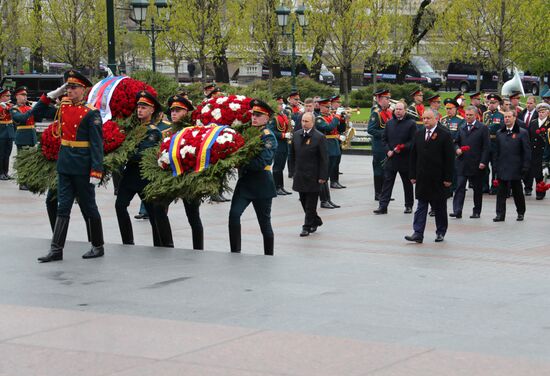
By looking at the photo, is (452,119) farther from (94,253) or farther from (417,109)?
(94,253)

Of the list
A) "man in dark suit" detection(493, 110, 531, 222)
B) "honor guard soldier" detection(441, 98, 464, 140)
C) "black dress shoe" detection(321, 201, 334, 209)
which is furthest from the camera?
"honor guard soldier" detection(441, 98, 464, 140)

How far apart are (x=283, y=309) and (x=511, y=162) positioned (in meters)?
8.86

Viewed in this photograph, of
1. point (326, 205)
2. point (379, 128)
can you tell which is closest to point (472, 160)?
point (379, 128)

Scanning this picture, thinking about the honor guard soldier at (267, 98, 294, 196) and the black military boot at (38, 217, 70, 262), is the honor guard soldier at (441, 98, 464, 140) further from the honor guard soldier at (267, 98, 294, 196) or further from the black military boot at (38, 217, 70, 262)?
the black military boot at (38, 217, 70, 262)

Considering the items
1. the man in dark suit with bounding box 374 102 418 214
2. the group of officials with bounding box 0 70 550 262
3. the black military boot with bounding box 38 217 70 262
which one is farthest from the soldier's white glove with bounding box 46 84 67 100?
the man in dark suit with bounding box 374 102 418 214

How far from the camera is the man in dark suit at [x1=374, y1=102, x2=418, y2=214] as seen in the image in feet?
57.6

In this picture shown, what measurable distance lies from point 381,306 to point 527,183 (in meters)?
11.7

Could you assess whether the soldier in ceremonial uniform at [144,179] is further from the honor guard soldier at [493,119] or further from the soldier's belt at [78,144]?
the honor guard soldier at [493,119]

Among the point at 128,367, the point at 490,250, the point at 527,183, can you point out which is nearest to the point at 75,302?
the point at 128,367

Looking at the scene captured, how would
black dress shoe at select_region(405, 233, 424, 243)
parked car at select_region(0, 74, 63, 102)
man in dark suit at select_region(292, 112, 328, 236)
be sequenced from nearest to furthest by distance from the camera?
black dress shoe at select_region(405, 233, 424, 243), man in dark suit at select_region(292, 112, 328, 236), parked car at select_region(0, 74, 63, 102)

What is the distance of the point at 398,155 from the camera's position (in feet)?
57.9

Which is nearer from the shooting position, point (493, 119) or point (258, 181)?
point (258, 181)

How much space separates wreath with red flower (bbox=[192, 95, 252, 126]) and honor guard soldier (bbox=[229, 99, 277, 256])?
227 mm

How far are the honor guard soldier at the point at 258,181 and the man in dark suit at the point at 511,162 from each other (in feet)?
18.5
